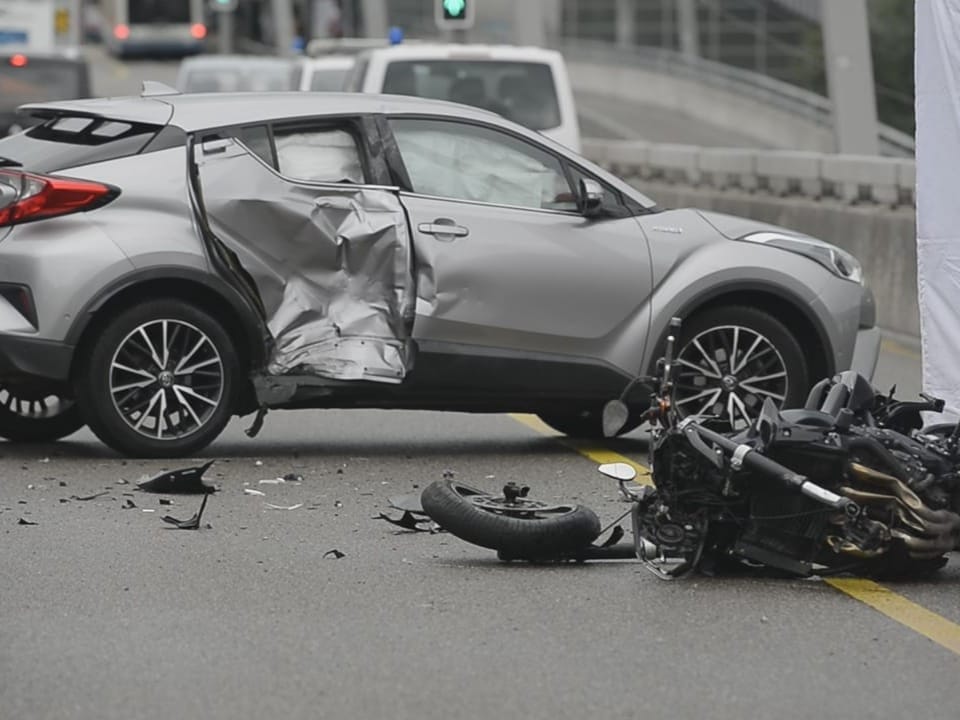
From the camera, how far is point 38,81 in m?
30.3

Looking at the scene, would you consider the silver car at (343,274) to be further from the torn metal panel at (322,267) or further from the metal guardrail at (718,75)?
the metal guardrail at (718,75)

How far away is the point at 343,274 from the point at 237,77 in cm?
2562

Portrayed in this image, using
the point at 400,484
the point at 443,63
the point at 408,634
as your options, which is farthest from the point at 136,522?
the point at 443,63

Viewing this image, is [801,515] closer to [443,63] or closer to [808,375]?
[808,375]

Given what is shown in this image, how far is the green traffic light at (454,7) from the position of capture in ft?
97.2

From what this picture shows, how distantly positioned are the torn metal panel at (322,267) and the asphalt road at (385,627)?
906 mm

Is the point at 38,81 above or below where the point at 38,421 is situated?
below

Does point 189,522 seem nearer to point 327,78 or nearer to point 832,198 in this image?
point 832,198

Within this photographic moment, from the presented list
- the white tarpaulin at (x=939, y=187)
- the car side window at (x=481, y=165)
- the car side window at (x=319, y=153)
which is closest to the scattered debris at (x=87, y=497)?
the car side window at (x=319, y=153)

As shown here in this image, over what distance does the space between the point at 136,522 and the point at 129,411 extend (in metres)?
1.72

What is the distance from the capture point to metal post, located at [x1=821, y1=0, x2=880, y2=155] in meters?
21.6

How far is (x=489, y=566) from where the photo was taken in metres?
8.33

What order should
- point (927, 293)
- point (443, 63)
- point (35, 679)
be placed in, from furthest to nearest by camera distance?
point (443, 63) < point (927, 293) < point (35, 679)

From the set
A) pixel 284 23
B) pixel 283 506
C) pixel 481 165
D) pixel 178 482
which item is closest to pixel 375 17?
pixel 284 23
